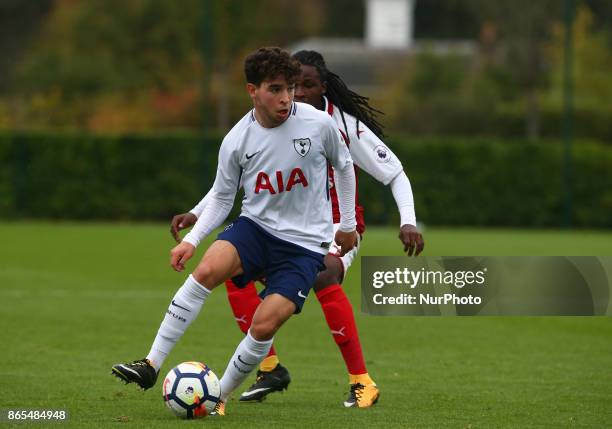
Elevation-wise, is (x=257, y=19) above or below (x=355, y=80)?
above

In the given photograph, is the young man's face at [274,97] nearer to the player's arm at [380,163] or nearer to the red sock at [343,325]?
the player's arm at [380,163]

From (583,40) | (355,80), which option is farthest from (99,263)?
(355,80)

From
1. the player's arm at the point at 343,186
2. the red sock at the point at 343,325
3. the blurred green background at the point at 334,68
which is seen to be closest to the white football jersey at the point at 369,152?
the player's arm at the point at 343,186

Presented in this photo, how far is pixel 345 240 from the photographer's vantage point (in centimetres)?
675

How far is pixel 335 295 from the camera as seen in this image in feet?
23.5

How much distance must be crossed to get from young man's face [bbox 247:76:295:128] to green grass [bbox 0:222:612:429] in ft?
5.25

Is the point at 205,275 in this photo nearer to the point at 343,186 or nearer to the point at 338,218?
the point at 343,186

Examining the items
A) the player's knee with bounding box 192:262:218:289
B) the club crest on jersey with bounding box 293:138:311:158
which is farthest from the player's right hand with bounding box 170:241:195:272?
the club crest on jersey with bounding box 293:138:311:158

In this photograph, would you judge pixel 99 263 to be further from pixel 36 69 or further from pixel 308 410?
pixel 36 69

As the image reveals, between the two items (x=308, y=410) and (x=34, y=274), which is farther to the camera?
(x=34, y=274)

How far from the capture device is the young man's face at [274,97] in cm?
633

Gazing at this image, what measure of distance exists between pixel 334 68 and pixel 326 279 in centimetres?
4586

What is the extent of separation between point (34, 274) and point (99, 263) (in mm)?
2012

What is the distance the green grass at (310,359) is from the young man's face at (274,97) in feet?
5.25
